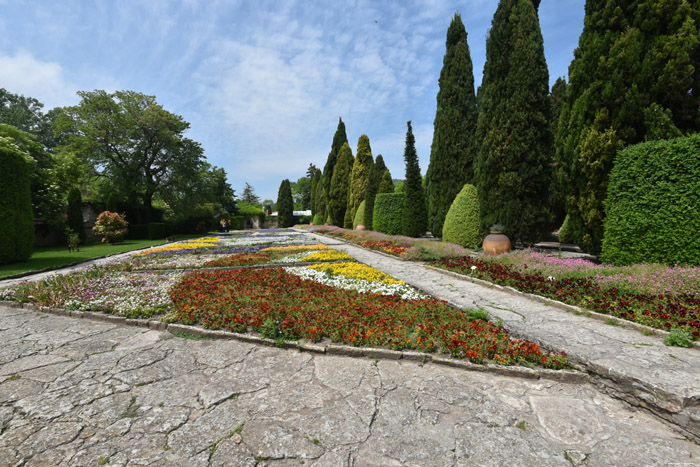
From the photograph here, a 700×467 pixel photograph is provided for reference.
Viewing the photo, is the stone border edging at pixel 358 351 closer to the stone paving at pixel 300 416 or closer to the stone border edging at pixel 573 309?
the stone paving at pixel 300 416

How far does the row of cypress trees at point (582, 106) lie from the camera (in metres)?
6.72

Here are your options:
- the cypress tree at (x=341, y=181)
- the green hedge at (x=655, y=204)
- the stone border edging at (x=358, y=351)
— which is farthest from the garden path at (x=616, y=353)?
the cypress tree at (x=341, y=181)

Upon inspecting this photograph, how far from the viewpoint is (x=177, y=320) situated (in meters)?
4.55

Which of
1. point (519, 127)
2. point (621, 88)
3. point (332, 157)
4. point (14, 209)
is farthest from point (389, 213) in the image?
point (332, 157)

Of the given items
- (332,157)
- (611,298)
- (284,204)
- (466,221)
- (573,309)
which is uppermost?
(332,157)

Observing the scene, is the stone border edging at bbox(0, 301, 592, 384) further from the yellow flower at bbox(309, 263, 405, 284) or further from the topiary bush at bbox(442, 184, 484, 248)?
the topiary bush at bbox(442, 184, 484, 248)

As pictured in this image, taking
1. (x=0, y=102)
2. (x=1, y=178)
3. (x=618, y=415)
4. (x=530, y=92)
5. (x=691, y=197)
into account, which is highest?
(x=0, y=102)

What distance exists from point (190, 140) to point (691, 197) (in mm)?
32677

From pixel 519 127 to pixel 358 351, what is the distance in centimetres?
1050

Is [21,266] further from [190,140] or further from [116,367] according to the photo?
[190,140]

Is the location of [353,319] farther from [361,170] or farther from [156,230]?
[156,230]

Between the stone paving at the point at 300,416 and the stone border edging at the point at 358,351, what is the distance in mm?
70

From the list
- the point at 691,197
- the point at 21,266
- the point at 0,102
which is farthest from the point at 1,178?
the point at 0,102

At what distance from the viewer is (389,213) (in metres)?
19.1
